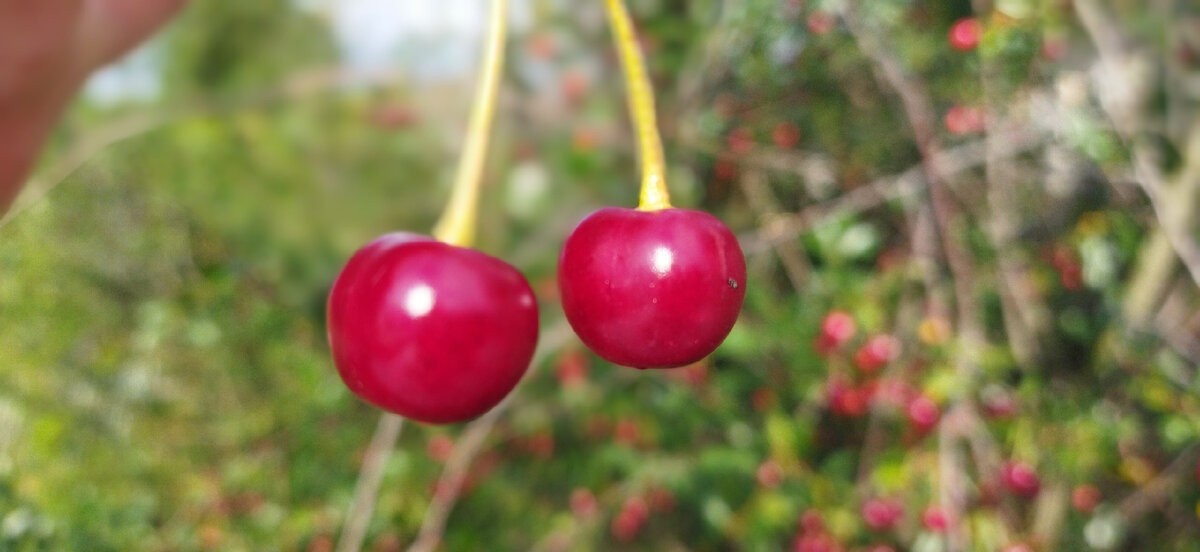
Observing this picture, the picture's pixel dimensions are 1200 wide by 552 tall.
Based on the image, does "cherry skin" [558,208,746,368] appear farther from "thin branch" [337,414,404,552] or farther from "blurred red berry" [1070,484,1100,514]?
"blurred red berry" [1070,484,1100,514]

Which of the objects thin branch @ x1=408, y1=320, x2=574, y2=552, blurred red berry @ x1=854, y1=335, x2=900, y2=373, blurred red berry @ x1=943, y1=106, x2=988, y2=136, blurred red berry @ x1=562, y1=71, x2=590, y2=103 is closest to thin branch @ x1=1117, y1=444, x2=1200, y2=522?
blurred red berry @ x1=854, y1=335, x2=900, y2=373

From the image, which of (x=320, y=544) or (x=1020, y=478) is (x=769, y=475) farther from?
(x=320, y=544)

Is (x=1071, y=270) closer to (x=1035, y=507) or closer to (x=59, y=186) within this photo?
(x=1035, y=507)

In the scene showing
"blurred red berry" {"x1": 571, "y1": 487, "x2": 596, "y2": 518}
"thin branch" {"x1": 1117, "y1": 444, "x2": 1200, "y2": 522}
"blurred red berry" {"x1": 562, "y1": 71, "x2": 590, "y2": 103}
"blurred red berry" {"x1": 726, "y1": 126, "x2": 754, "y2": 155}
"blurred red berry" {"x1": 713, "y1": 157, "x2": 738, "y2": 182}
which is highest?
"blurred red berry" {"x1": 562, "y1": 71, "x2": 590, "y2": 103}

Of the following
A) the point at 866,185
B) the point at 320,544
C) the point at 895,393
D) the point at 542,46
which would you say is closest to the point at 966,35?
the point at 866,185

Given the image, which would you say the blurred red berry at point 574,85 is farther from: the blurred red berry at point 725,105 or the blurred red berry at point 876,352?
the blurred red berry at point 876,352

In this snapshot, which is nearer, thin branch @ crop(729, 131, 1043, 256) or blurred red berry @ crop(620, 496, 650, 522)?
thin branch @ crop(729, 131, 1043, 256)
